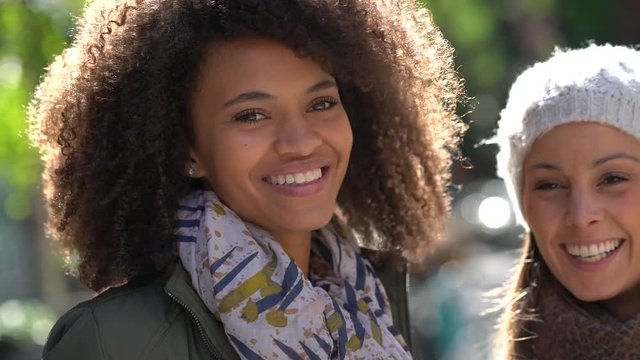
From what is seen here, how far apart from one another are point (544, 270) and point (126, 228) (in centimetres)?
136

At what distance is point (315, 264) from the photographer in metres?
3.41

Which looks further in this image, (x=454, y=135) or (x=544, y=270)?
A: (x=454, y=135)

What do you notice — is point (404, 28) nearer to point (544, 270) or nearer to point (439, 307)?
point (544, 270)

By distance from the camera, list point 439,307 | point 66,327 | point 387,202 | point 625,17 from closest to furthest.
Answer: point 66,327, point 387,202, point 439,307, point 625,17

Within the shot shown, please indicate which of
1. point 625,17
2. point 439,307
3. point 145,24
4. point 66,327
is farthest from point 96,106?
point 625,17

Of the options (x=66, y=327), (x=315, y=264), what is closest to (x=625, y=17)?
(x=315, y=264)

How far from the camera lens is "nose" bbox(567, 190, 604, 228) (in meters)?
3.17

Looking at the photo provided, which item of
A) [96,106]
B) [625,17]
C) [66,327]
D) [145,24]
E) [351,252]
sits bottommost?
[66,327]

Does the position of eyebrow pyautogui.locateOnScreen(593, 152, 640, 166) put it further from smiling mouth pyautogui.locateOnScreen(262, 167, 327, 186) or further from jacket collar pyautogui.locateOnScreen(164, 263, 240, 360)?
jacket collar pyautogui.locateOnScreen(164, 263, 240, 360)

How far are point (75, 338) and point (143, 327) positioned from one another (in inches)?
7.0

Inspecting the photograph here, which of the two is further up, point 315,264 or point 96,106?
point 96,106

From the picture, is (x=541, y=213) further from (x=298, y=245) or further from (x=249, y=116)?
(x=249, y=116)

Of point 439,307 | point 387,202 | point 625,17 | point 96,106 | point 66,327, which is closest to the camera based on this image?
point 66,327

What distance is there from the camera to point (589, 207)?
317cm
